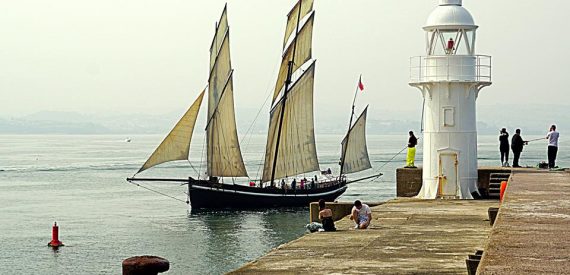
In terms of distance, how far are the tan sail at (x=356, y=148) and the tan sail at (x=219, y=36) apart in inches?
383

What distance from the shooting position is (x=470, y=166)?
29.5 m

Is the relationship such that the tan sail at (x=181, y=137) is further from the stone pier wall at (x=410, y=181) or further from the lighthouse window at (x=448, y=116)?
the lighthouse window at (x=448, y=116)

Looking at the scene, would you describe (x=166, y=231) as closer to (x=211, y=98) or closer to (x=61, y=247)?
(x=61, y=247)

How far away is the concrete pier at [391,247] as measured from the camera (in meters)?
14.4

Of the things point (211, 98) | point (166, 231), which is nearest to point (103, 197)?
point (211, 98)

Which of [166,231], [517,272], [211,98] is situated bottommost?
[166,231]

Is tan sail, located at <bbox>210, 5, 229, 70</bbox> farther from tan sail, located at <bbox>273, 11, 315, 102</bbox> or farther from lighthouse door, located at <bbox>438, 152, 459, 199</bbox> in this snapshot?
lighthouse door, located at <bbox>438, 152, 459, 199</bbox>

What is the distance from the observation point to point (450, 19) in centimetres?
2941

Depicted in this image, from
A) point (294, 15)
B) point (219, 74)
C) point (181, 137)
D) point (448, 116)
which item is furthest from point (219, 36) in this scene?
point (448, 116)

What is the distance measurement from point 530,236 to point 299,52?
45.8 meters

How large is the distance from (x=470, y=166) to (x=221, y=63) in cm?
3075

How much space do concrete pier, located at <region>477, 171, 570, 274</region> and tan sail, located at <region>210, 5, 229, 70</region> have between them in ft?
135

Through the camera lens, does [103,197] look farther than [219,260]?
Yes

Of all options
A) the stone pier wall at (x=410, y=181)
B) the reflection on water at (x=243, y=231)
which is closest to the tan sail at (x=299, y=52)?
the reflection on water at (x=243, y=231)
